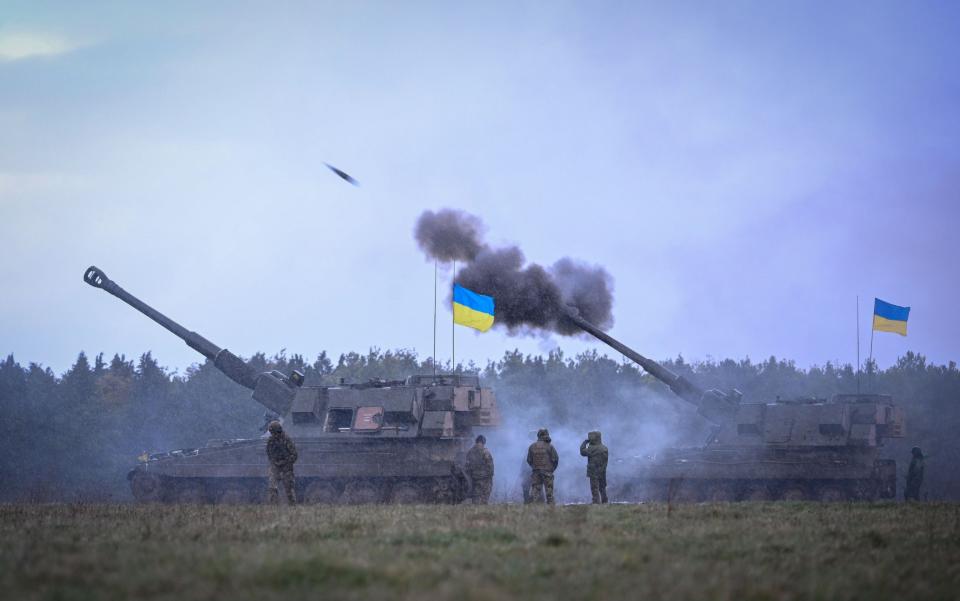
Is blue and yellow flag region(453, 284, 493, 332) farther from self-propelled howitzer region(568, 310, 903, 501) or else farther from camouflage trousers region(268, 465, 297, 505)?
camouflage trousers region(268, 465, 297, 505)

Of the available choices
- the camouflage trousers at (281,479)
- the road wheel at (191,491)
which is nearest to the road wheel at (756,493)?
the camouflage trousers at (281,479)

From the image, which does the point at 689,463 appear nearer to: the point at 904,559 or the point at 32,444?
the point at 904,559

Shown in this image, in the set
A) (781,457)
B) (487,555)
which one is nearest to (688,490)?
(781,457)

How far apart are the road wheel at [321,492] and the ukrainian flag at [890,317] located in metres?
15.8

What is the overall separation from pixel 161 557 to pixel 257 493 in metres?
16.7

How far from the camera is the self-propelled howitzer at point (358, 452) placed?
87.5 ft

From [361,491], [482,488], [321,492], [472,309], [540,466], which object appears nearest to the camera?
[540,466]

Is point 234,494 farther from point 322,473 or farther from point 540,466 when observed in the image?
point 540,466

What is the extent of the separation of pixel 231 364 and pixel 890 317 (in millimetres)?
18368

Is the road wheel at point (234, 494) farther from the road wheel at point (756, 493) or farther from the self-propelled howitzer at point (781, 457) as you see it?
the road wheel at point (756, 493)

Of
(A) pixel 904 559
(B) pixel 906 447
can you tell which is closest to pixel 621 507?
(A) pixel 904 559

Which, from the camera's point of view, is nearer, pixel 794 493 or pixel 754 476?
pixel 794 493

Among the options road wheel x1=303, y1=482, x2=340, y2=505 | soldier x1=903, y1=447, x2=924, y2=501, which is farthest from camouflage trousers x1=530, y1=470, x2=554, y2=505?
soldier x1=903, y1=447, x2=924, y2=501

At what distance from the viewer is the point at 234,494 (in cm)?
2770
